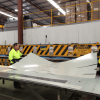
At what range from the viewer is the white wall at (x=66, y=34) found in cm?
549

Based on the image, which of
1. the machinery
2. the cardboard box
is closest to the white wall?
the machinery

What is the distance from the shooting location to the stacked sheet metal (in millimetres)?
1599

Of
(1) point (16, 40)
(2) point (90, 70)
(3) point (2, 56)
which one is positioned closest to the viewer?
(2) point (90, 70)

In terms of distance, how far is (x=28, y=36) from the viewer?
7223 mm

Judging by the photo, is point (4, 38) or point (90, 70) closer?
point (90, 70)

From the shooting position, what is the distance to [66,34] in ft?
19.9

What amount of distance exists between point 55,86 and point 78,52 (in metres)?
4.04

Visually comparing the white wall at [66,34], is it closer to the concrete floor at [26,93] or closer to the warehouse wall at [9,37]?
the warehouse wall at [9,37]

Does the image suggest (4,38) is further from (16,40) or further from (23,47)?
(23,47)

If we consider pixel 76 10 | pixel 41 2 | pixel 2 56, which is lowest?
pixel 2 56

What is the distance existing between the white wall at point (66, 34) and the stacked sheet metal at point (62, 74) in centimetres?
320

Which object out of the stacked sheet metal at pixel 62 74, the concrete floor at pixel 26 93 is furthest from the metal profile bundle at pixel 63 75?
the concrete floor at pixel 26 93

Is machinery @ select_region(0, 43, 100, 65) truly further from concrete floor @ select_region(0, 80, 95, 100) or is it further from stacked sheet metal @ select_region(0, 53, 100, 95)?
stacked sheet metal @ select_region(0, 53, 100, 95)

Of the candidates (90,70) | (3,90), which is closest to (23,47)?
(3,90)
